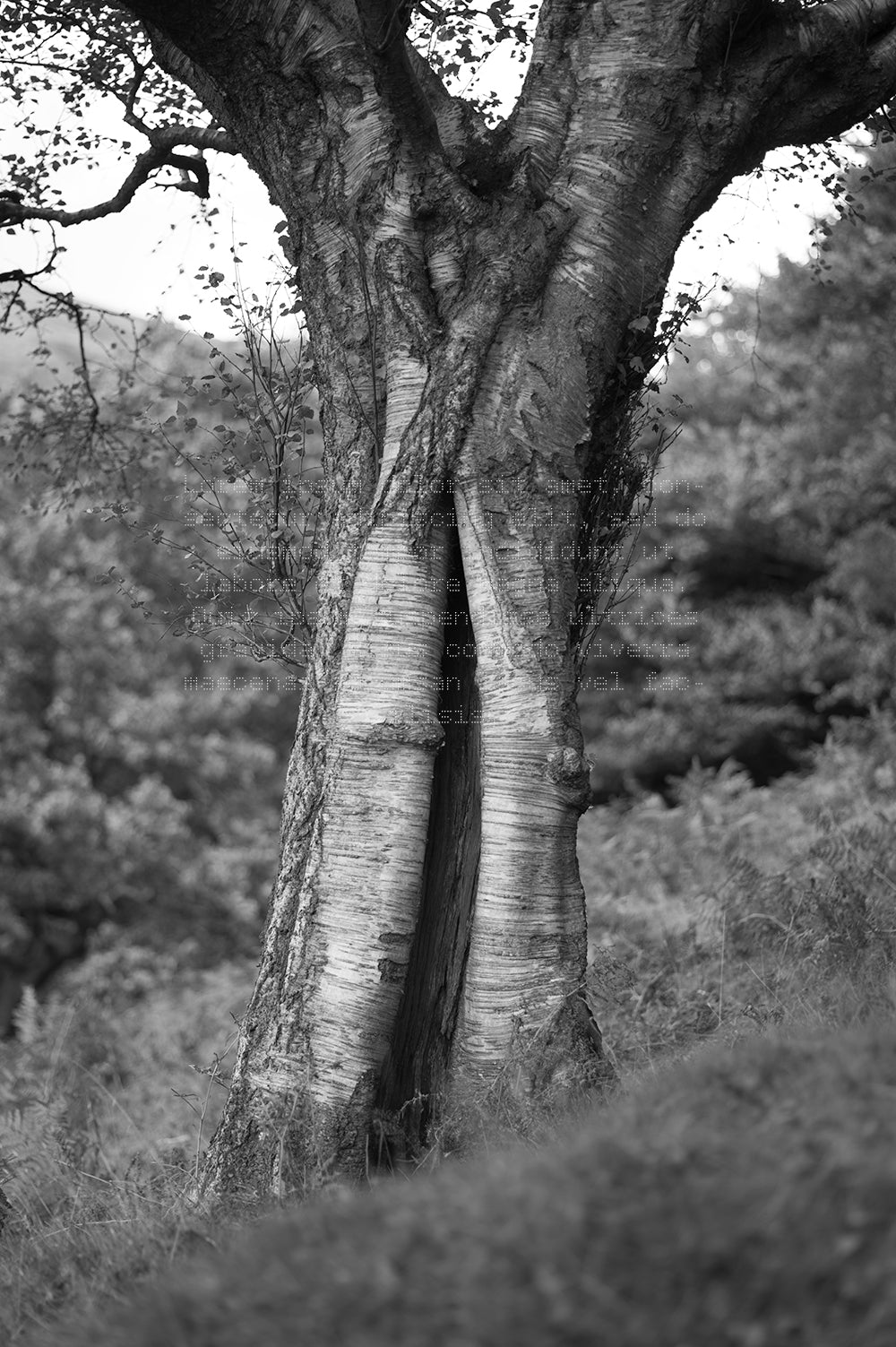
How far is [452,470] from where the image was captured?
364 centimetres

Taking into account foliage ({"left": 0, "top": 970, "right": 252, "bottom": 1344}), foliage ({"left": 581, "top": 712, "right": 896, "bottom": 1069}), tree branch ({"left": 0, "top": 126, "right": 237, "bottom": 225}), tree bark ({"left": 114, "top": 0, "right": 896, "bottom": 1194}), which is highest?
tree branch ({"left": 0, "top": 126, "right": 237, "bottom": 225})

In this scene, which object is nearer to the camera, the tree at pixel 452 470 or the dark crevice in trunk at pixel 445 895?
the tree at pixel 452 470

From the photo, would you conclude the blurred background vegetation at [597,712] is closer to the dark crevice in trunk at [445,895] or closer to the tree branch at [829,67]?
the tree branch at [829,67]

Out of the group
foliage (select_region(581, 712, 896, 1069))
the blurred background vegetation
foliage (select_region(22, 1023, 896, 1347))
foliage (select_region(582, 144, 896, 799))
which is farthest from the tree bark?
foliage (select_region(582, 144, 896, 799))

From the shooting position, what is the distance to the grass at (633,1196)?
1.52m

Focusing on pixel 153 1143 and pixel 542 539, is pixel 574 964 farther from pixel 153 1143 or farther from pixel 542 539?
pixel 153 1143

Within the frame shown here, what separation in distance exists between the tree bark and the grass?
15.0 inches

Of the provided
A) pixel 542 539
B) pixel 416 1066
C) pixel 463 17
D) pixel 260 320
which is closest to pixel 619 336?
pixel 542 539

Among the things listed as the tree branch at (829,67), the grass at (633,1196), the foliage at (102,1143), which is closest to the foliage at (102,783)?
the foliage at (102,1143)

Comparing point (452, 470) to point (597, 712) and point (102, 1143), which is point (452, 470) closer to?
point (102, 1143)

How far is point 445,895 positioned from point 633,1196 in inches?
88.5

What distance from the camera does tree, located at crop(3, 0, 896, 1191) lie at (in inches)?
137

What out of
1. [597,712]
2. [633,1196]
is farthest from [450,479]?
[597,712]

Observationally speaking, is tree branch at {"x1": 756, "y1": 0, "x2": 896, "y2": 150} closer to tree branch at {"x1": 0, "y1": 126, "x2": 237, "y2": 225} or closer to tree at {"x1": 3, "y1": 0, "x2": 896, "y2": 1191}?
tree at {"x1": 3, "y1": 0, "x2": 896, "y2": 1191}
